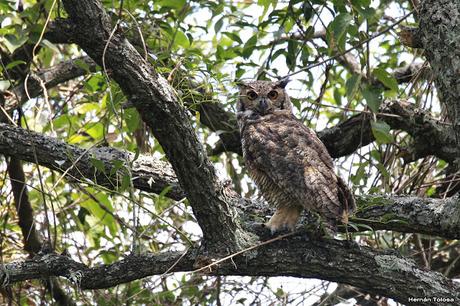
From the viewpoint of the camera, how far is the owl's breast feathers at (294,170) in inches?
114

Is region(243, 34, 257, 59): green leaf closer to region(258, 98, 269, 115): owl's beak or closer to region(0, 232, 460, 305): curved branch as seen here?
region(258, 98, 269, 115): owl's beak

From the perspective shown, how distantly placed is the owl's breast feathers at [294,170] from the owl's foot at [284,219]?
31mm

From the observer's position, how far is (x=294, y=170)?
123 inches

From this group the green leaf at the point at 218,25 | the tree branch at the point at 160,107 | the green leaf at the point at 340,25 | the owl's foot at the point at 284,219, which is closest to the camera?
the tree branch at the point at 160,107

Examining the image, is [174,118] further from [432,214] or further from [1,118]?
[1,118]

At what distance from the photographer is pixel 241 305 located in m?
3.69

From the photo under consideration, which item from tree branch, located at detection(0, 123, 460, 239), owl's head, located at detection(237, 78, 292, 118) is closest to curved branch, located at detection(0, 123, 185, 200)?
tree branch, located at detection(0, 123, 460, 239)

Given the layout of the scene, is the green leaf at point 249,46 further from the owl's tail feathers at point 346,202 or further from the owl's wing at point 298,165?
the owl's tail feathers at point 346,202

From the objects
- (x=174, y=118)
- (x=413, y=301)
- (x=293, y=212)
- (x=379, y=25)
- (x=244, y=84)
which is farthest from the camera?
(x=379, y=25)

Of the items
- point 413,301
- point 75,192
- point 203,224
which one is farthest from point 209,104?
point 413,301

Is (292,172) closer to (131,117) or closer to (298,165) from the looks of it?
(298,165)

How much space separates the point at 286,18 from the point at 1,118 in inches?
67.4

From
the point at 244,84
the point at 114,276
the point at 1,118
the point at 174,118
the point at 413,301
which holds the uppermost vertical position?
the point at 1,118

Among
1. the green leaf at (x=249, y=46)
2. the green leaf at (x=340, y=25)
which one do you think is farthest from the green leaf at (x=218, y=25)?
the green leaf at (x=340, y=25)
